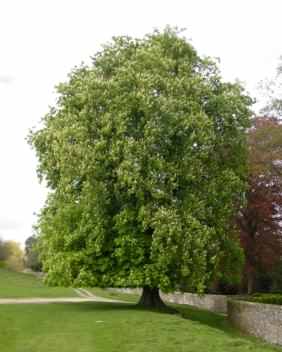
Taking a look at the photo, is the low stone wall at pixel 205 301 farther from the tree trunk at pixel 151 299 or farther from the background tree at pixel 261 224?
the tree trunk at pixel 151 299

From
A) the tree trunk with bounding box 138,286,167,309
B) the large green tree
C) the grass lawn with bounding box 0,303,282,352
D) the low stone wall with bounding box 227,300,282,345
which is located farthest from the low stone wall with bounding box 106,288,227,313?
the grass lawn with bounding box 0,303,282,352

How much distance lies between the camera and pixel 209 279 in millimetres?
34000

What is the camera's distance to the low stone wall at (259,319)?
86.9 feet

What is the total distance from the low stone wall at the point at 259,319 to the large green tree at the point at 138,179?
8.11 feet

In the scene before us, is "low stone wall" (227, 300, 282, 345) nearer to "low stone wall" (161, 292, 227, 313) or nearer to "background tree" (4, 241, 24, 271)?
"low stone wall" (161, 292, 227, 313)

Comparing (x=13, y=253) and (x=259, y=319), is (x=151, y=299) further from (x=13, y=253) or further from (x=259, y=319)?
(x=13, y=253)

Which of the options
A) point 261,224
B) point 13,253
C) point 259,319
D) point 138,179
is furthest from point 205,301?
point 13,253

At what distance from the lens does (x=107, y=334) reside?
71.4ft

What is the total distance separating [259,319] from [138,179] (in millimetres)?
8815

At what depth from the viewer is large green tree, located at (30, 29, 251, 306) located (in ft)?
104

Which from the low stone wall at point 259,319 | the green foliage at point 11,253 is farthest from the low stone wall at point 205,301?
the green foliage at point 11,253

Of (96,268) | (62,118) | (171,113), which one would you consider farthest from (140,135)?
(96,268)

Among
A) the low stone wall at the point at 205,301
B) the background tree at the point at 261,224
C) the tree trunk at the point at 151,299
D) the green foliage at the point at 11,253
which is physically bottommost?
the tree trunk at the point at 151,299

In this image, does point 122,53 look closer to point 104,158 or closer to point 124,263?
point 104,158
